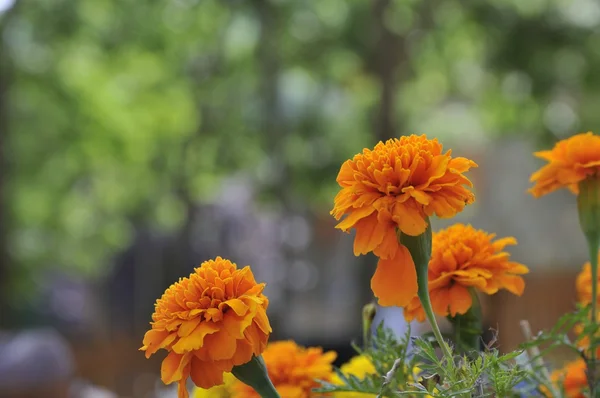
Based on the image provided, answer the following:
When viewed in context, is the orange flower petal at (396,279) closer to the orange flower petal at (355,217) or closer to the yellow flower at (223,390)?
the orange flower petal at (355,217)

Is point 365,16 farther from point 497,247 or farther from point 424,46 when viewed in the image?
point 497,247

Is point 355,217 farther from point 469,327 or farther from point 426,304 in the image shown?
point 469,327

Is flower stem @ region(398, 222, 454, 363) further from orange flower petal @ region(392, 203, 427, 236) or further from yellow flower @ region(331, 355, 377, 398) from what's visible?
yellow flower @ region(331, 355, 377, 398)

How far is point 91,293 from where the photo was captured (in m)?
18.5

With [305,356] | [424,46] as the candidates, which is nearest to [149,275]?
[424,46]

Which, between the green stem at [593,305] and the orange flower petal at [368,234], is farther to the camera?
the green stem at [593,305]

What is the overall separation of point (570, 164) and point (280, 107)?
867cm

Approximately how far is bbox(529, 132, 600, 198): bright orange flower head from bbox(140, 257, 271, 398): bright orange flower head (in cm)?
35

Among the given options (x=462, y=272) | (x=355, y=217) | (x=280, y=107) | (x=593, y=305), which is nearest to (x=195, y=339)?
(x=355, y=217)

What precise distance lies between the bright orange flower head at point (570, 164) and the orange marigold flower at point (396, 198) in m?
0.21

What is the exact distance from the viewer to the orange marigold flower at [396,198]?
660 mm

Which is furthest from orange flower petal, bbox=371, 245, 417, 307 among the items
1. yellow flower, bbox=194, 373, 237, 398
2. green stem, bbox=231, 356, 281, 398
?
yellow flower, bbox=194, 373, 237, 398

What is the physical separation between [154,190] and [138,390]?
4.55m

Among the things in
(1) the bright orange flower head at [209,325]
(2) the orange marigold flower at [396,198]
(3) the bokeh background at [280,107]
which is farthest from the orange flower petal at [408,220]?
(3) the bokeh background at [280,107]
